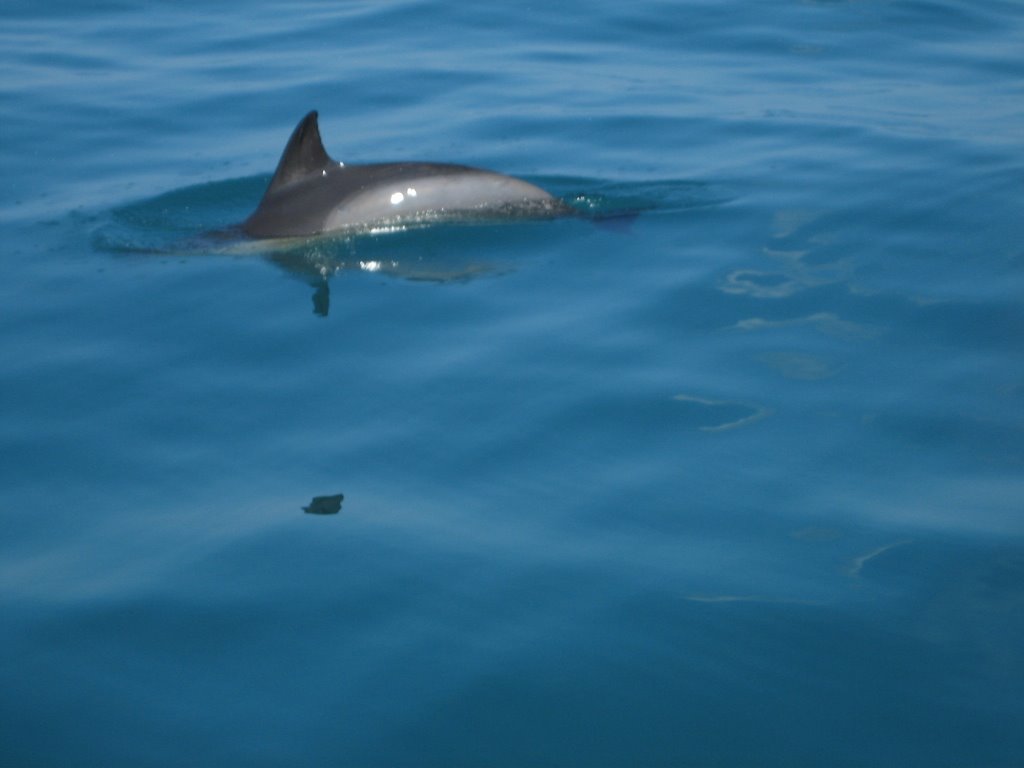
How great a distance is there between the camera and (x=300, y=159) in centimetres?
1196

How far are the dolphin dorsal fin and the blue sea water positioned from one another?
0.87 meters

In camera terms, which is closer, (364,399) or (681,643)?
(681,643)

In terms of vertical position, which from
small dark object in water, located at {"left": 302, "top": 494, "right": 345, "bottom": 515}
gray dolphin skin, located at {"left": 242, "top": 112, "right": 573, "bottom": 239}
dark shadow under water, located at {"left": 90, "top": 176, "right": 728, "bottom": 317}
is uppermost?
gray dolphin skin, located at {"left": 242, "top": 112, "right": 573, "bottom": 239}

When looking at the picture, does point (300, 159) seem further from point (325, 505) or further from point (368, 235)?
point (325, 505)

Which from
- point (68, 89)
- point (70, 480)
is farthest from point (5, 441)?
point (68, 89)

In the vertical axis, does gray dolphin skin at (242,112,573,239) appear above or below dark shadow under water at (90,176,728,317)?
above

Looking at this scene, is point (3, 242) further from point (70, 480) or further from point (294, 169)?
point (70, 480)

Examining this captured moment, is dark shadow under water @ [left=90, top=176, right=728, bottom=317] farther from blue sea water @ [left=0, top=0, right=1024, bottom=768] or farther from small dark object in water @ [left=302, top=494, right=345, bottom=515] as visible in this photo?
small dark object in water @ [left=302, top=494, right=345, bottom=515]

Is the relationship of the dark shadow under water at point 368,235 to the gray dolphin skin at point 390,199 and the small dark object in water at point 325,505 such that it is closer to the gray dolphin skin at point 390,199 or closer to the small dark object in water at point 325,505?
the gray dolphin skin at point 390,199

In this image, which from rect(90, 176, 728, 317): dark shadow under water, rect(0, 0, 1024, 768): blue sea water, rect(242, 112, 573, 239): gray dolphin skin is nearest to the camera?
rect(0, 0, 1024, 768): blue sea water

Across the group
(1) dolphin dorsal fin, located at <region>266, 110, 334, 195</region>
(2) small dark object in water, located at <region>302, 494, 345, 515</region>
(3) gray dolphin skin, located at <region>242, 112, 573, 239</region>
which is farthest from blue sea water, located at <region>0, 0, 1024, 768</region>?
(1) dolphin dorsal fin, located at <region>266, 110, 334, 195</region>

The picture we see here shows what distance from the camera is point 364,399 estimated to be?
8.56m

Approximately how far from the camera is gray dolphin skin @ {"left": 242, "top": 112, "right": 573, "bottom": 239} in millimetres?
11688

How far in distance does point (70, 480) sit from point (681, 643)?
366cm
